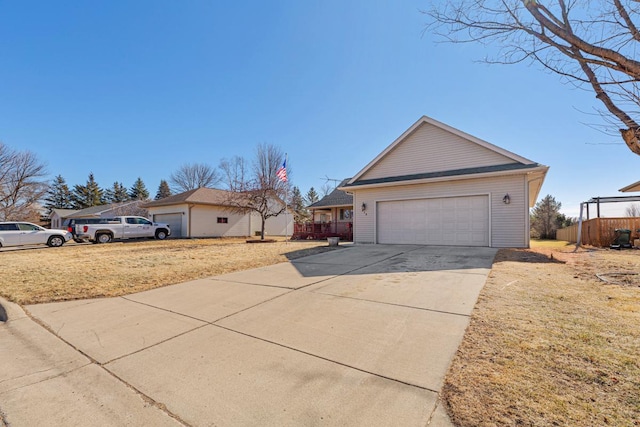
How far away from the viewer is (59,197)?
50.7m

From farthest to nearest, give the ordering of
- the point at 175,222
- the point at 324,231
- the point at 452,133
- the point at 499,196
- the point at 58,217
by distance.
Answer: the point at 58,217, the point at 175,222, the point at 324,231, the point at 452,133, the point at 499,196

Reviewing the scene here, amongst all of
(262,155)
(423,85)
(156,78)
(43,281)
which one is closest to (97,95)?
(156,78)

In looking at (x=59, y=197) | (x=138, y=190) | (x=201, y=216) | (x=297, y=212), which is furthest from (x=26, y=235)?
(x=138, y=190)

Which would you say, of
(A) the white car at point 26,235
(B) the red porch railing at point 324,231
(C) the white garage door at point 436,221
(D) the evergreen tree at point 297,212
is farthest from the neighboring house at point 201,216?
(C) the white garage door at point 436,221

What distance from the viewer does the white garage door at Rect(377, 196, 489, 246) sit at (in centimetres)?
1113

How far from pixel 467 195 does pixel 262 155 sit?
16984mm

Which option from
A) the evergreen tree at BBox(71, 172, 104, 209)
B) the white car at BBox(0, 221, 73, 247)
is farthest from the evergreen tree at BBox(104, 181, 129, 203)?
the white car at BBox(0, 221, 73, 247)

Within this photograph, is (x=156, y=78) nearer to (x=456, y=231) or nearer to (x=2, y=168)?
(x=456, y=231)

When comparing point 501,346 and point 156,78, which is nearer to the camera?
point 501,346

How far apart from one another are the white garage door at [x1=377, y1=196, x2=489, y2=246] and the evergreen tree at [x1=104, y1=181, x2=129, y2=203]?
62071 millimetres

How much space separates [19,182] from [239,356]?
137ft

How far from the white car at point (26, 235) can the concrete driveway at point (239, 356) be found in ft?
48.3

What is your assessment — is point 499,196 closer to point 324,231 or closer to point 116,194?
point 324,231

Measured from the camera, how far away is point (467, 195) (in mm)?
11289
